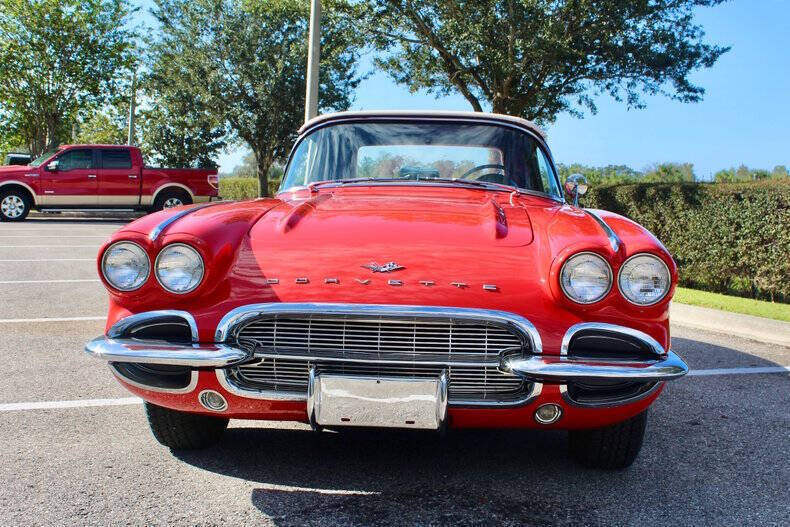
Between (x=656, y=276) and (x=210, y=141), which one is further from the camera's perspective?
(x=210, y=141)

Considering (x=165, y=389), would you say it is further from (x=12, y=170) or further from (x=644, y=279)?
(x=12, y=170)

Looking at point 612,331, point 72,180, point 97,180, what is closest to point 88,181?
point 97,180

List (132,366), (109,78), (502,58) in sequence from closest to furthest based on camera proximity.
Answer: (132,366) < (502,58) < (109,78)

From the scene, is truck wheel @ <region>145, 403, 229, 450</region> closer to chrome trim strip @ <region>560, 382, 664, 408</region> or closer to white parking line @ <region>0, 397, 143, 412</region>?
white parking line @ <region>0, 397, 143, 412</region>

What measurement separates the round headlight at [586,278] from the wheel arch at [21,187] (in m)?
19.1

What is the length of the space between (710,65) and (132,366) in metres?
15.8

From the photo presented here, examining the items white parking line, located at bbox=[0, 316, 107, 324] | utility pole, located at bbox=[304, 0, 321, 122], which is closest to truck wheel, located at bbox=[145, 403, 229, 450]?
white parking line, located at bbox=[0, 316, 107, 324]

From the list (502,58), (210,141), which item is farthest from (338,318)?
(210,141)

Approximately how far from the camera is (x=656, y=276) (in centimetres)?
287

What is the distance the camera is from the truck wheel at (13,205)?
19.1 metres

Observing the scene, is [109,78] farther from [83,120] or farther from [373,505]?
[373,505]

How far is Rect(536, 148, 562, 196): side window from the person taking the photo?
427 cm

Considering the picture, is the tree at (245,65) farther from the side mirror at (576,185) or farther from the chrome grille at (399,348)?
the chrome grille at (399,348)

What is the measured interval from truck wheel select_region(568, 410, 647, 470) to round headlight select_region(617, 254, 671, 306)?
510 millimetres
